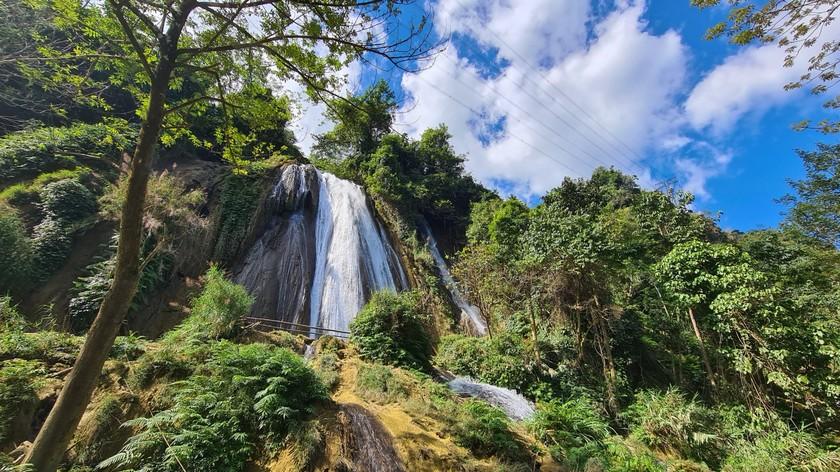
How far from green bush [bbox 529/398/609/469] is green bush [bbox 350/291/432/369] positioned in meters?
3.11

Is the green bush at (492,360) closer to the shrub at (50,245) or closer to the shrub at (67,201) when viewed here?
the shrub at (50,245)

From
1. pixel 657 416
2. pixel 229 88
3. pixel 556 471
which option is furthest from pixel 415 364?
pixel 229 88

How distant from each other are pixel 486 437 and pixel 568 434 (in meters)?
2.14

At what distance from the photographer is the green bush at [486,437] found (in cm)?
546

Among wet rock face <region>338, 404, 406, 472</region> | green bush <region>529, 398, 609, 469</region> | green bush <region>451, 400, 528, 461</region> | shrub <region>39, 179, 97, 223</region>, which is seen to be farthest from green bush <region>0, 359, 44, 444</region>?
shrub <region>39, 179, 97, 223</region>

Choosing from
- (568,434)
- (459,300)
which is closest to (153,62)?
(568,434)

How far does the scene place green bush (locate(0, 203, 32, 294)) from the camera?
1055 centimetres

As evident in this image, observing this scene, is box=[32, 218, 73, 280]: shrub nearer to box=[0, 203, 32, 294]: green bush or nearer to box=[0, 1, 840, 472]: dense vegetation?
box=[0, 1, 840, 472]: dense vegetation

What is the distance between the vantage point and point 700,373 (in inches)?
437

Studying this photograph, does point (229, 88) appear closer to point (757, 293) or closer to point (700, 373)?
point (757, 293)

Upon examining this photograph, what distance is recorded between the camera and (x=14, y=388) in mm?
4770

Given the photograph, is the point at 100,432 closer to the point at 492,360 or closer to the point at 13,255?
the point at 492,360

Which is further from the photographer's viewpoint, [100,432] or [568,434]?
[568,434]

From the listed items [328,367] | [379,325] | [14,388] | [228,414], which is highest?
[379,325]
